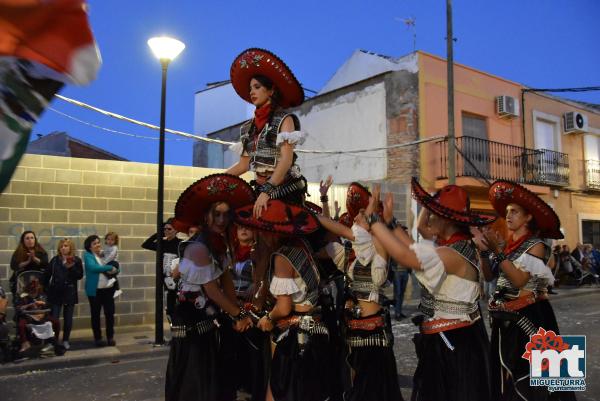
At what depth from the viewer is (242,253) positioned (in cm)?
495

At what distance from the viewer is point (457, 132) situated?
57.0ft

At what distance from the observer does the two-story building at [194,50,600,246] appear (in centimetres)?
1650

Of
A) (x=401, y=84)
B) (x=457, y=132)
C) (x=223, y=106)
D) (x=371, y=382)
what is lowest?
(x=371, y=382)

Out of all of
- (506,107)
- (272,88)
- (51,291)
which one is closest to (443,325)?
(272,88)

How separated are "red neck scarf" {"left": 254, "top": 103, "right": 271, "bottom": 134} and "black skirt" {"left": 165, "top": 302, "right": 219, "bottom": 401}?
1.43 meters

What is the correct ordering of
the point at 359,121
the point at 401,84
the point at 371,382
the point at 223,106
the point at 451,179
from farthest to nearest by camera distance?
the point at 223,106
the point at 359,121
the point at 401,84
the point at 451,179
the point at 371,382

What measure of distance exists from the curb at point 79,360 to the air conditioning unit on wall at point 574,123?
60.2 feet

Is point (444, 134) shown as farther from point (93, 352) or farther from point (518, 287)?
point (518, 287)

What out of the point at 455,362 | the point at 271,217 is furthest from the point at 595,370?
the point at 271,217

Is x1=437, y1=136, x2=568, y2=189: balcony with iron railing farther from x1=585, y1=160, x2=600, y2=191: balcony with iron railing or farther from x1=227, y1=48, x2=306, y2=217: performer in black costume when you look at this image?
x1=227, y1=48, x2=306, y2=217: performer in black costume

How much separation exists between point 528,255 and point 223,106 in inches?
869

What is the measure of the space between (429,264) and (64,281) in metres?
6.55

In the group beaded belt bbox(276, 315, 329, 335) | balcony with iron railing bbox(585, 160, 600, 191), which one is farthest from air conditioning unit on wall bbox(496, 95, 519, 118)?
beaded belt bbox(276, 315, 329, 335)

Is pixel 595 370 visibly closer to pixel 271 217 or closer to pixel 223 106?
pixel 271 217
